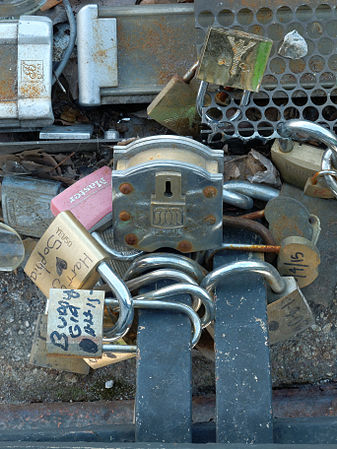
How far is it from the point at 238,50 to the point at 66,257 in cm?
52

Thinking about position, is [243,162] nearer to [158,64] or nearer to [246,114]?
[246,114]

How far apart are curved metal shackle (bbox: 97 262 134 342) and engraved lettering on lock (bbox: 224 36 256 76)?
0.48m

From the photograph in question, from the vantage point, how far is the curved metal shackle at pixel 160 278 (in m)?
1.32

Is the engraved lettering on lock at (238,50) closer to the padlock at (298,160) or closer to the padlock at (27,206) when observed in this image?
the padlock at (298,160)

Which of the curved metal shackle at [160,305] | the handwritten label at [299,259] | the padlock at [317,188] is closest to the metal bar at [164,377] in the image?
the curved metal shackle at [160,305]

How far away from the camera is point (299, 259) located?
1.41 metres

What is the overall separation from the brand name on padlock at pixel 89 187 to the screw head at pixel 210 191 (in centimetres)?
28

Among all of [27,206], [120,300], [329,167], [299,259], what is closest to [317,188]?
[329,167]

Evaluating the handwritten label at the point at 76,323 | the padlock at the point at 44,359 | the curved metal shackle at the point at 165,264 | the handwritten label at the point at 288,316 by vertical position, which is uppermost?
the curved metal shackle at the point at 165,264

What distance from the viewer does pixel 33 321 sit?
163 cm

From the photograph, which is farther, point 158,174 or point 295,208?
point 295,208

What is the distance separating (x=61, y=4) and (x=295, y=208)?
2.58ft

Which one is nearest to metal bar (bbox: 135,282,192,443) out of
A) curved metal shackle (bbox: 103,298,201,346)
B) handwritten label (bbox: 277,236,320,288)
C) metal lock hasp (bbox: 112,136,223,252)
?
curved metal shackle (bbox: 103,298,201,346)

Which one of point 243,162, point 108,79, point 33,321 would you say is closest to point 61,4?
point 108,79
